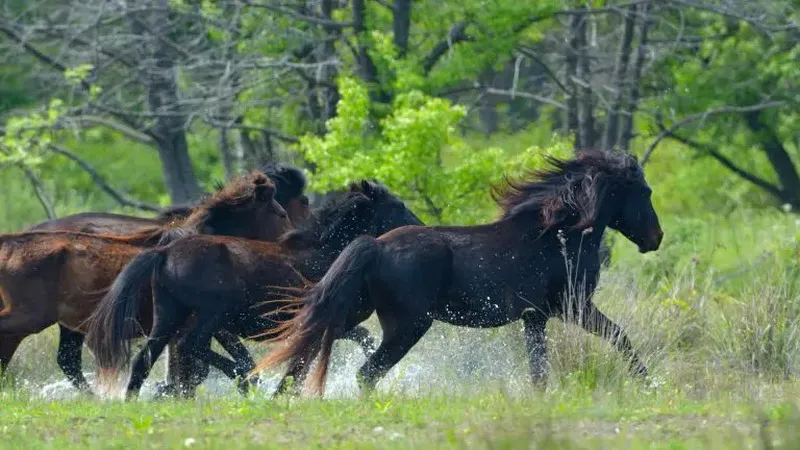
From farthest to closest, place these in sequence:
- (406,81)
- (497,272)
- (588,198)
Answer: (406,81) → (588,198) → (497,272)

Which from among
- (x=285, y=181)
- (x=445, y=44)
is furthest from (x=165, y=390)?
(x=445, y=44)

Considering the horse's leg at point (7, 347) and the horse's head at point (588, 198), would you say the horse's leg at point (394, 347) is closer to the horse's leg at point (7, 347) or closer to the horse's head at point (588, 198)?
the horse's head at point (588, 198)

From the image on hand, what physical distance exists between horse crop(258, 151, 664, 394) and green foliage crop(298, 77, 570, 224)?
5.18 m

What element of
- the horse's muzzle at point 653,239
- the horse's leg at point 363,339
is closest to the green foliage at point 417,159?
the horse's muzzle at point 653,239

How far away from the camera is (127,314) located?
34.9 feet

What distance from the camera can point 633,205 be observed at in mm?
11250

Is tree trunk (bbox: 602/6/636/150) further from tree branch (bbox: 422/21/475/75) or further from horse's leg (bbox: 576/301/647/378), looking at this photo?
horse's leg (bbox: 576/301/647/378)

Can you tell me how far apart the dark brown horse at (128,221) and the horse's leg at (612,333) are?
2.66 m

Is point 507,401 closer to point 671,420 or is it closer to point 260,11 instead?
point 671,420

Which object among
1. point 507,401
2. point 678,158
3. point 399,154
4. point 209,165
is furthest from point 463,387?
point 209,165

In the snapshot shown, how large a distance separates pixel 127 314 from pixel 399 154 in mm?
6717

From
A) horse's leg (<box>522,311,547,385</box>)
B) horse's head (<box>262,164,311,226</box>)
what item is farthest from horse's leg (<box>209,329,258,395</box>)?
horse's leg (<box>522,311,547,385</box>)

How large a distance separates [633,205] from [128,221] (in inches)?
194

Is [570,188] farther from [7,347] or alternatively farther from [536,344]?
Result: [7,347]
